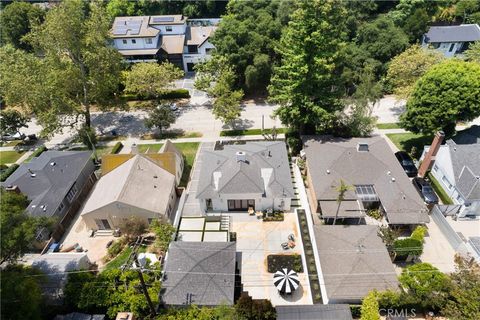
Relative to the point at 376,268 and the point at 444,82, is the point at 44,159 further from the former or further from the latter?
the point at 444,82

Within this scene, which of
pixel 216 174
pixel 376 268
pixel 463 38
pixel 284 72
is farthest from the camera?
pixel 463 38

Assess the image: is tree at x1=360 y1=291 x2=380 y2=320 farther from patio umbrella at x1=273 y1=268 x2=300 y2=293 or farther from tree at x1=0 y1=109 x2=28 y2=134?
tree at x1=0 y1=109 x2=28 y2=134

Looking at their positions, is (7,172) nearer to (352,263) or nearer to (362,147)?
(352,263)

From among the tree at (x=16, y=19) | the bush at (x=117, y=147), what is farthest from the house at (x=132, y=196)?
the tree at (x=16, y=19)

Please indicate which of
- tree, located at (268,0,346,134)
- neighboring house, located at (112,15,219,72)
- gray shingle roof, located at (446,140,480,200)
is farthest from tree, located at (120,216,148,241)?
neighboring house, located at (112,15,219,72)

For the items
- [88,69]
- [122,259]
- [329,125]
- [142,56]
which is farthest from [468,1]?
[122,259]
